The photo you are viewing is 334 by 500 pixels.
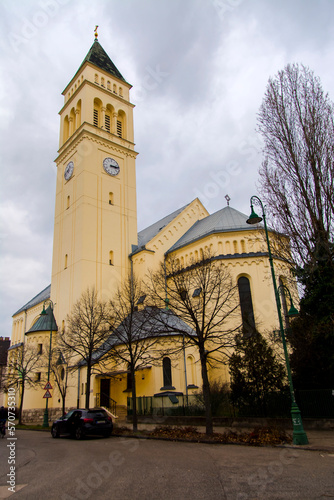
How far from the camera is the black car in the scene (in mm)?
15766

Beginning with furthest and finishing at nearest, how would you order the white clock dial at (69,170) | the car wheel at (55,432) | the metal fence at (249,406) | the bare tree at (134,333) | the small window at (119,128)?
1. the small window at (119,128)
2. the white clock dial at (69,170)
3. the bare tree at (134,333)
4. the car wheel at (55,432)
5. the metal fence at (249,406)

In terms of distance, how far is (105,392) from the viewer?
2747 cm

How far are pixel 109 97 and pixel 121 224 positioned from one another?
595 inches

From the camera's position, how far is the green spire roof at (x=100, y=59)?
40.6 meters

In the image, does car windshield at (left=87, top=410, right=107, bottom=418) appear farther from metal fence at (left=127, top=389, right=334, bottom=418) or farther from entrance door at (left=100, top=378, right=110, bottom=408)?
entrance door at (left=100, top=378, right=110, bottom=408)

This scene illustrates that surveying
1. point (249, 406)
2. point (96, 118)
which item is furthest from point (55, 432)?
point (96, 118)

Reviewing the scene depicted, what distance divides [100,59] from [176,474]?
1740 inches

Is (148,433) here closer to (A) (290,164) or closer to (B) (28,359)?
(A) (290,164)

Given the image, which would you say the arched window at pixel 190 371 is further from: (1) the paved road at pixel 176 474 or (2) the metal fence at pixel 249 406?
(1) the paved road at pixel 176 474

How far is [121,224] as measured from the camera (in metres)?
35.1

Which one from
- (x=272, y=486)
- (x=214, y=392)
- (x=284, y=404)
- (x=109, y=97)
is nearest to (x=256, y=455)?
(x=272, y=486)

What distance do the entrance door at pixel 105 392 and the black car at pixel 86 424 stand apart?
32.9 feet

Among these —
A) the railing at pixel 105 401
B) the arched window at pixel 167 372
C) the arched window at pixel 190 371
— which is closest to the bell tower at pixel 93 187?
the railing at pixel 105 401

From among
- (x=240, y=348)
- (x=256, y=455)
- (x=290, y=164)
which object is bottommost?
(x=256, y=455)
